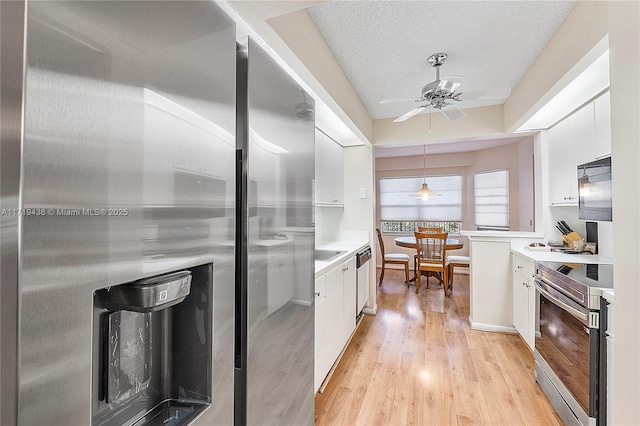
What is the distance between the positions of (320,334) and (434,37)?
7.11ft

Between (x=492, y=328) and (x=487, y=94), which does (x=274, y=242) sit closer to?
(x=487, y=94)

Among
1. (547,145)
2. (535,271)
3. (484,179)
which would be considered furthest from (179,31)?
(484,179)

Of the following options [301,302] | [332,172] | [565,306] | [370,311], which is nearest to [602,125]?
[565,306]

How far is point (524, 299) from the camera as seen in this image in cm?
273

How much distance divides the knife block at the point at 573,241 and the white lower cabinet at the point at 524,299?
0.43 meters

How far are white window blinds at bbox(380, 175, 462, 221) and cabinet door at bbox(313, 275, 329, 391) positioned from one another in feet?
16.5

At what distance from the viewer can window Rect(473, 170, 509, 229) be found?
541 cm

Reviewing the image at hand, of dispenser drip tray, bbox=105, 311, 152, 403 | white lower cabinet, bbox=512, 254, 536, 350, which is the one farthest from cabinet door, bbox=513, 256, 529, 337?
dispenser drip tray, bbox=105, 311, 152, 403

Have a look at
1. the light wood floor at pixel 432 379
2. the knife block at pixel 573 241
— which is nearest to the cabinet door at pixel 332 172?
the light wood floor at pixel 432 379

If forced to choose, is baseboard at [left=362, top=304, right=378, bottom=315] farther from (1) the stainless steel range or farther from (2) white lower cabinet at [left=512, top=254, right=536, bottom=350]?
(1) the stainless steel range

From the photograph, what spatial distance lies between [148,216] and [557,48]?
8.73ft

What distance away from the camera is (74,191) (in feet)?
1.63

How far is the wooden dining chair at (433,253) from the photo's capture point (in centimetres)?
438

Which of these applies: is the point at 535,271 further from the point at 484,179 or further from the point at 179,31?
the point at 484,179
